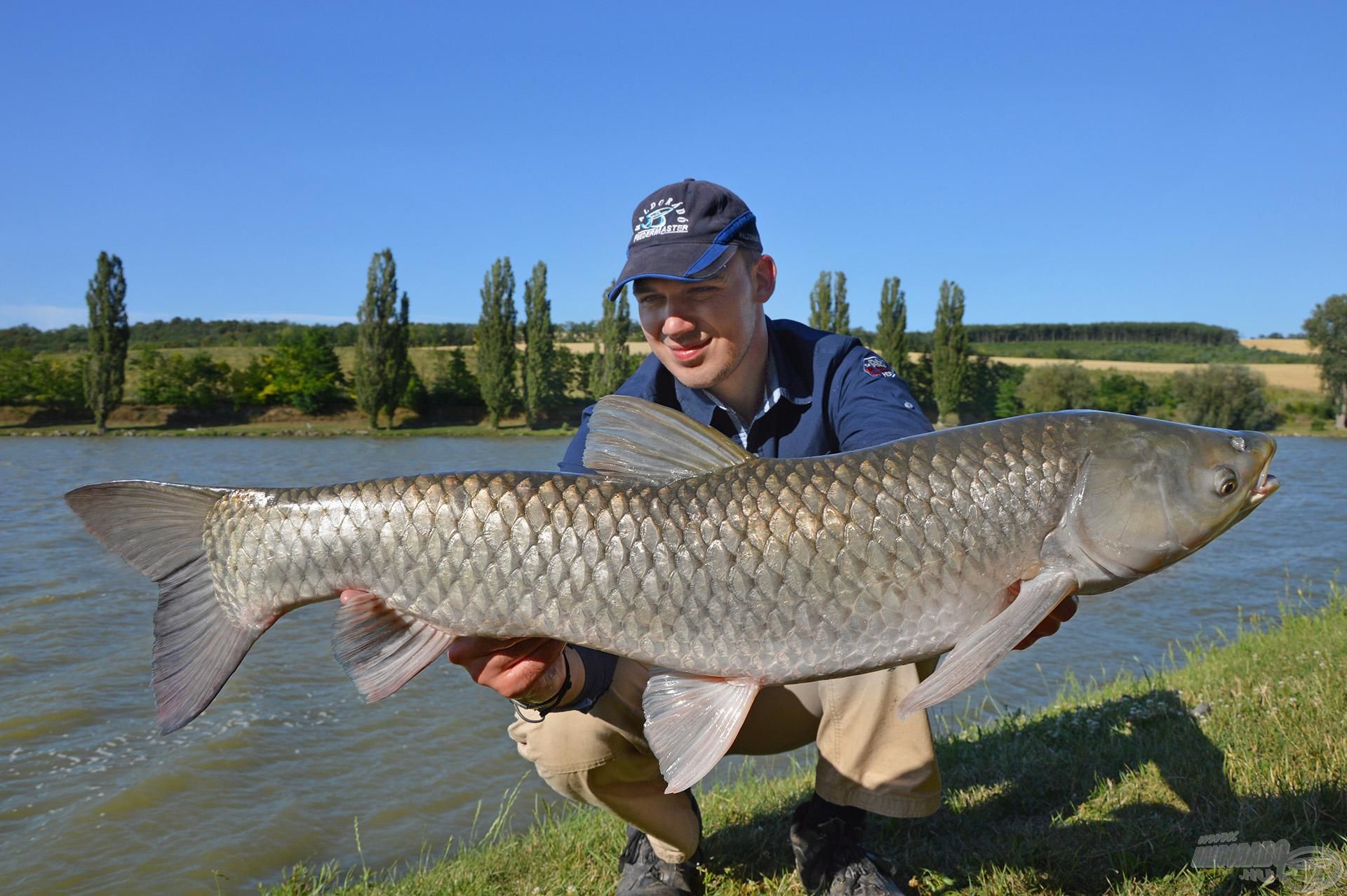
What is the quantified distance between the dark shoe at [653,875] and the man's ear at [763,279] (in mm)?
1576

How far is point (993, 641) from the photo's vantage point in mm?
1821

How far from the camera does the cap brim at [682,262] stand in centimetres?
Result: 265

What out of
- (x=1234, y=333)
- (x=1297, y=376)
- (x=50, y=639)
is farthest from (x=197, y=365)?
(x=1234, y=333)

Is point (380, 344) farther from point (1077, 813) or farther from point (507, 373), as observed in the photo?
point (1077, 813)

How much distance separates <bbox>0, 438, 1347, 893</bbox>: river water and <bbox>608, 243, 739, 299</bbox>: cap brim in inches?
112

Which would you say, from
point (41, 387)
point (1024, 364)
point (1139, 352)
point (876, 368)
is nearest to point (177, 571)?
point (876, 368)

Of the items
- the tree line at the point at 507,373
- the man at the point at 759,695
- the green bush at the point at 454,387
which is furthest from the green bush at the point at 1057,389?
the man at the point at 759,695

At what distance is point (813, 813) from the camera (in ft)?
9.51

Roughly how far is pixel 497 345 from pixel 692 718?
48915 mm

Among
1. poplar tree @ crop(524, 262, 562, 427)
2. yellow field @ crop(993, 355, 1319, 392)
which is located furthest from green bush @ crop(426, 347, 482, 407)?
yellow field @ crop(993, 355, 1319, 392)

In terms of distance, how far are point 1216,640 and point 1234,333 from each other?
94183 mm

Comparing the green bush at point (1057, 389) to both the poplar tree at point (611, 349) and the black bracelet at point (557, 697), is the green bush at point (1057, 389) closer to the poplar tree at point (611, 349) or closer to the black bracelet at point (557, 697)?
the poplar tree at point (611, 349)

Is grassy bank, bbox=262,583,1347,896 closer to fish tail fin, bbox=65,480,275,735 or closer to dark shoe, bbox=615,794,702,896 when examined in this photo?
dark shoe, bbox=615,794,702,896

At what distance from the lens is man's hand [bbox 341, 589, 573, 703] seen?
2.24m
